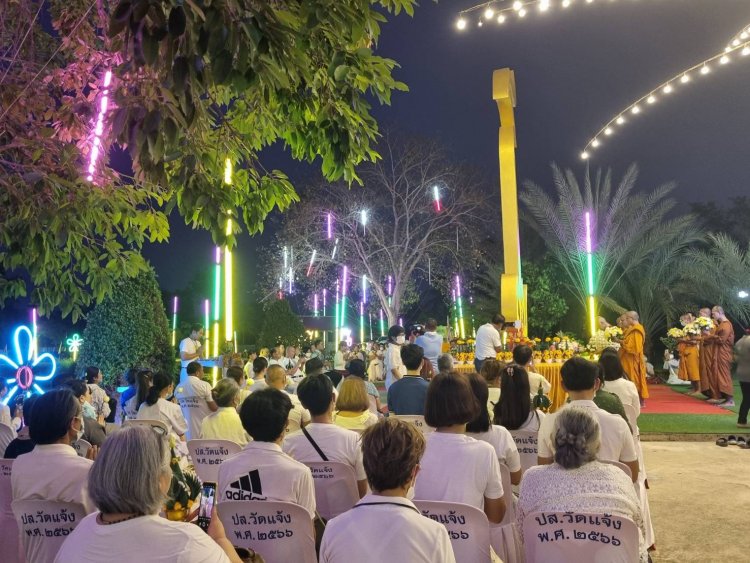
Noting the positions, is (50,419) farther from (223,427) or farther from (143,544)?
(223,427)

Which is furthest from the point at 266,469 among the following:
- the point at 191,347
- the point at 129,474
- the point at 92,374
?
the point at 191,347

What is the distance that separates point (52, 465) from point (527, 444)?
10.2ft

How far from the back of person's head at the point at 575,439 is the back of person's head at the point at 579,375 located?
1373 mm

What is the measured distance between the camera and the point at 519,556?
12.3ft

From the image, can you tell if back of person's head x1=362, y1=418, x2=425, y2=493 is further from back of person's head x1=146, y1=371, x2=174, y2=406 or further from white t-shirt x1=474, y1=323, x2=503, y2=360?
white t-shirt x1=474, y1=323, x2=503, y2=360

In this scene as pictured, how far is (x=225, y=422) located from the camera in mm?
5738

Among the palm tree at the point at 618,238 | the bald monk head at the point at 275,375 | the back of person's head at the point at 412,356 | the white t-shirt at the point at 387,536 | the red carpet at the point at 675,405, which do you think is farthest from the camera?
the palm tree at the point at 618,238

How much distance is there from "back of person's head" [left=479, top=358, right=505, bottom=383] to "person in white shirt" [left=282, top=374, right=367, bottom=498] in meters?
2.23

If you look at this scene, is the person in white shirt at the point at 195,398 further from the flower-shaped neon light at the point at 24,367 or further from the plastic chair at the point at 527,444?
the plastic chair at the point at 527,444

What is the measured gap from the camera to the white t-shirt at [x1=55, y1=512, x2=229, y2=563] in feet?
6.47

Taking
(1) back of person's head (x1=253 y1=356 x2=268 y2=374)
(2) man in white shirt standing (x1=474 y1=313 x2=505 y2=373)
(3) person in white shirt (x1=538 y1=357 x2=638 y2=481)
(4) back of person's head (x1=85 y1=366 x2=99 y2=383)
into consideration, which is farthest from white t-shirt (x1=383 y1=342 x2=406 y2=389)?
(3) person in white shirt (x1=538 y1=357 x2=638 y2=481)

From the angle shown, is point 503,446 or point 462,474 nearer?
point 462,474

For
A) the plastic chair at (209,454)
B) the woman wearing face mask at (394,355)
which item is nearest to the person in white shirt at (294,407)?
the plastic chair at (209,454)

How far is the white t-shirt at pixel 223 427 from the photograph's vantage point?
225 inches
